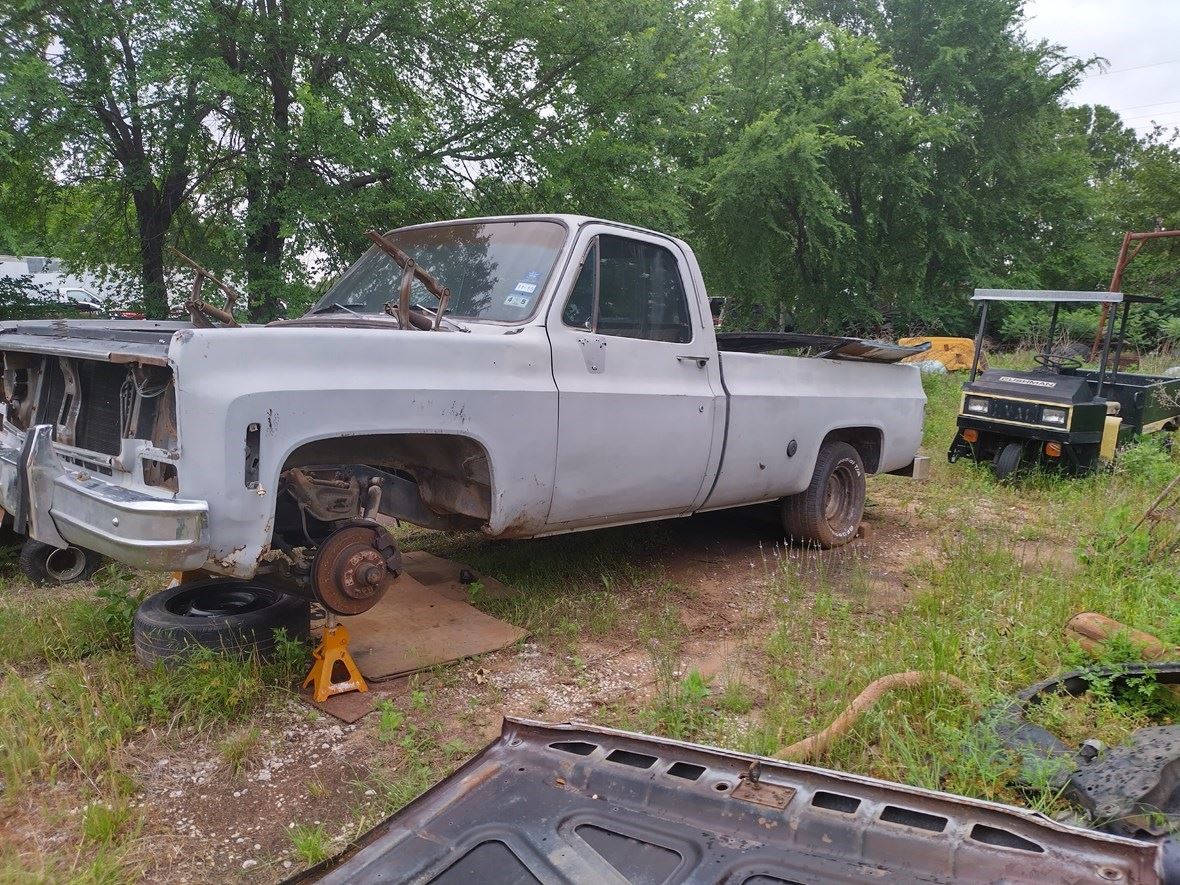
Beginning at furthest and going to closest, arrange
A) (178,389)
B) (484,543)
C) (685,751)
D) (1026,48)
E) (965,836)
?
(1026,48), (484,543), (178,389), (685,751), (965,836)

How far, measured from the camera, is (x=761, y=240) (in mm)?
17656

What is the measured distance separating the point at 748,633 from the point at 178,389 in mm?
2961

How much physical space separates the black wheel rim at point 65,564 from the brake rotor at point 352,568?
2401 millimetres

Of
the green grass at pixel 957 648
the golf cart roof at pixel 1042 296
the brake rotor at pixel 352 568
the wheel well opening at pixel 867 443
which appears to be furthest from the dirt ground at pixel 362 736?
the golf cart roof at pixel 1042 296

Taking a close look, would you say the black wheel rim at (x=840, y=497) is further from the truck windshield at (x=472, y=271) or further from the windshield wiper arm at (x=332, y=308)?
the windshield wiper arm at (x=332, y=308)

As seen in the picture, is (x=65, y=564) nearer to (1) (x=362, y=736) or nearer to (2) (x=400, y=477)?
(2) (x=400, y=477)

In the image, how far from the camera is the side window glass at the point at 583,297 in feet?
13.7

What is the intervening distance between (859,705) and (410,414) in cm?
202

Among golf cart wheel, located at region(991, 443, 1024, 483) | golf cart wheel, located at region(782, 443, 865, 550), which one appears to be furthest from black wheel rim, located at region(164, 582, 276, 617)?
golf cart wheel, located at region(991, 443, 1024, 483)

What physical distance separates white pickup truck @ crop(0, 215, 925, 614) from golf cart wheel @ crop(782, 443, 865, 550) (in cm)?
28

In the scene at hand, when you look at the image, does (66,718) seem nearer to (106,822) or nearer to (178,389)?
(106,822)

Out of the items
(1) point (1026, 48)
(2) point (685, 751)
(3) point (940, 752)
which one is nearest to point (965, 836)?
(2) point (685, 751)

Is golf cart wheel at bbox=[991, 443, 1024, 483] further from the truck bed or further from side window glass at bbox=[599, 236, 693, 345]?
side window glass at bbox=[599, 236, 693, 345]

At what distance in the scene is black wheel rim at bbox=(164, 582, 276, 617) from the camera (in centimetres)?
369
